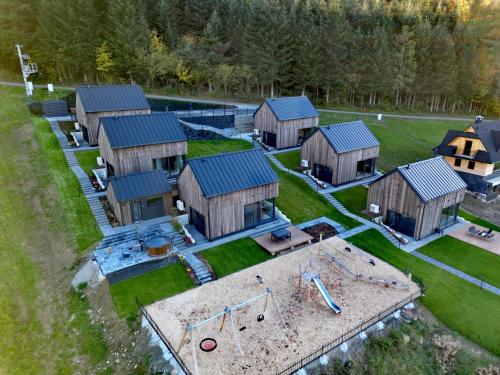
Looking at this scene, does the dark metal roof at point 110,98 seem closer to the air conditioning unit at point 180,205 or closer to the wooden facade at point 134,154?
the wooden facade at point 134,154

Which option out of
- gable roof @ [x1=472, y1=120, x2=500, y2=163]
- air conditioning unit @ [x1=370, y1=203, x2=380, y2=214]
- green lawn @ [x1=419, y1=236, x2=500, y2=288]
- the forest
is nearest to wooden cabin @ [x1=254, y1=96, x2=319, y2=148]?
air conditioning unit @ [x1=370, y1=203, x2=380, y2=214]

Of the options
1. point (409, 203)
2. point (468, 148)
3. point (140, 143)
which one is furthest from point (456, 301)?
point (140, 143)

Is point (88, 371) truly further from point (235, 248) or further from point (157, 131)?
point (157, 131)

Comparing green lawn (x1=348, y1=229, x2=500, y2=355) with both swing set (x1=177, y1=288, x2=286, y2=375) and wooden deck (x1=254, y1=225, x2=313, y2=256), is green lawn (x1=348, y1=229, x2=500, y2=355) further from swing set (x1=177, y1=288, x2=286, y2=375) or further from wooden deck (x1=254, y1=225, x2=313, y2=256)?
swing set (x1=177, y1=288, x2=286, y2=375)

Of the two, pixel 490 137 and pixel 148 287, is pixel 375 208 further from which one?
→ pixel 148 287

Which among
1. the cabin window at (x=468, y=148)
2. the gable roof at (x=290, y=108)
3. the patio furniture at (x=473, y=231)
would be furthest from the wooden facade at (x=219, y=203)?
the cabin window at (x=468, y=148)
